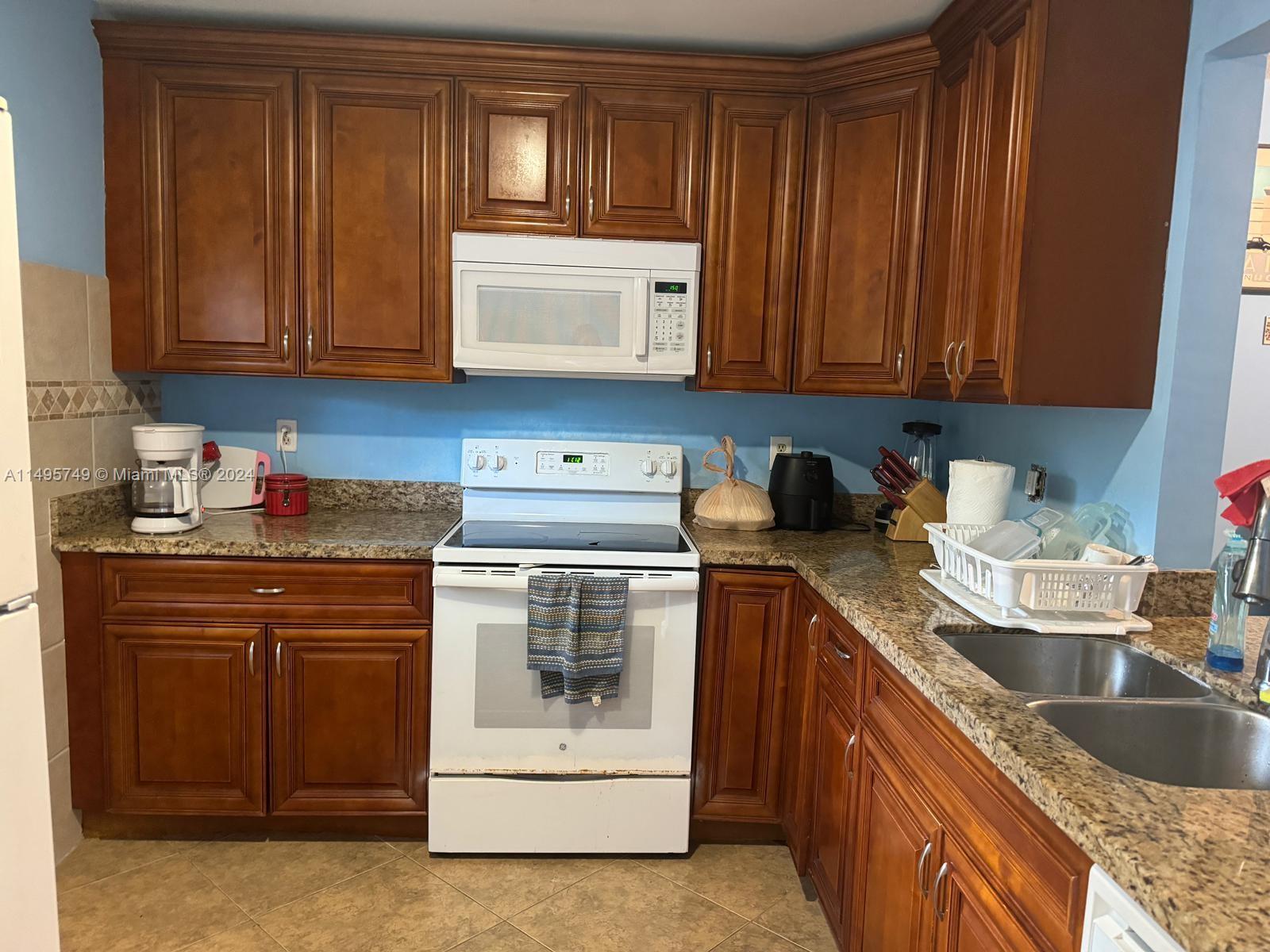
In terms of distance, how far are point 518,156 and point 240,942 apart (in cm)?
225

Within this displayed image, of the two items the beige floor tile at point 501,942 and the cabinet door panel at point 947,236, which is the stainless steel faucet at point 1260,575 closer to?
the cabinet door panel at point 947,236

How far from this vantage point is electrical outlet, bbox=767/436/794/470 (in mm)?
3020

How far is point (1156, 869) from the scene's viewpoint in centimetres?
88

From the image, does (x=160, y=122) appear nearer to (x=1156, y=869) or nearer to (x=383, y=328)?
(x=383, y=328)

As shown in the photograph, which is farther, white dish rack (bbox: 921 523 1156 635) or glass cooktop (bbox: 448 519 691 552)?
glass cooktop (bbox: 448 519 691 552)

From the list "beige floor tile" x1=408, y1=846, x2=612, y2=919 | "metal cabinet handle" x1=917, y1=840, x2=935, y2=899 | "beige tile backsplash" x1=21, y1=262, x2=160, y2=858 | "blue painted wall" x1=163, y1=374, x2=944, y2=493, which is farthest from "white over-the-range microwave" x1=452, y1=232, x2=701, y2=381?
"metal cabinet handle" x1=917, y1=840, x2=935, y2=899

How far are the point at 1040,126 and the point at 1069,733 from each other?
129 cm

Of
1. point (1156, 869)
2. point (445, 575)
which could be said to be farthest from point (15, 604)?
point (1156, 869)

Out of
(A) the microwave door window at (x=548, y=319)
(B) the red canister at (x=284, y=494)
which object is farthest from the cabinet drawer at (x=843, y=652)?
(B) the red canister at (x=284, y=494)

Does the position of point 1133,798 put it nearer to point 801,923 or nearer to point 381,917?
point 801,923

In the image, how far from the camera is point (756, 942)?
211 centimetres

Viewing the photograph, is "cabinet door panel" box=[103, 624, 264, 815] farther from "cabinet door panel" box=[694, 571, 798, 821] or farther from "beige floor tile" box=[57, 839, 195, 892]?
"cabinet door panel" box=[694, 571, 798, 821]

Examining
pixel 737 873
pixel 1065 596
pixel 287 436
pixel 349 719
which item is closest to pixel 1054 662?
pixel 1065 596

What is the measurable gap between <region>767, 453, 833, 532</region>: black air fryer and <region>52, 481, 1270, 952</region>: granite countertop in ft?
0.24
